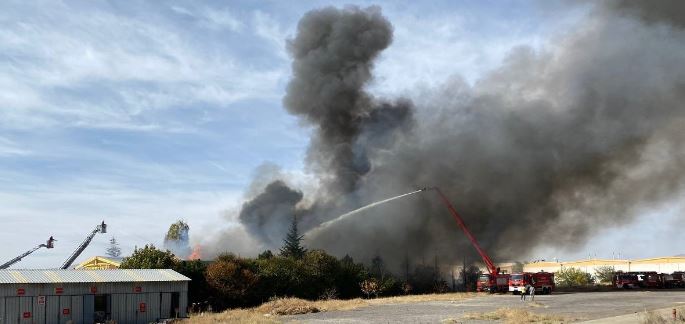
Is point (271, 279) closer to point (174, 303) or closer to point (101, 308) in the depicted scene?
point (174, 303)

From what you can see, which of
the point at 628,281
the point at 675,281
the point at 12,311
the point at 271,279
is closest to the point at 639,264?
the point at 675,281

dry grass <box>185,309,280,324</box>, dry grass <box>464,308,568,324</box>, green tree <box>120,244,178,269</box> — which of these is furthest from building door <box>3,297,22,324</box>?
dry grass <box>464,308,568,324</box>

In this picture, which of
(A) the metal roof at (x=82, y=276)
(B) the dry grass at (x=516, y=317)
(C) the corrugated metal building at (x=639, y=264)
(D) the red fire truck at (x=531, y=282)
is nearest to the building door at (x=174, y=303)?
(A) the metal roof at (x=82, y=276)

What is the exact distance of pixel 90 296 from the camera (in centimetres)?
3403

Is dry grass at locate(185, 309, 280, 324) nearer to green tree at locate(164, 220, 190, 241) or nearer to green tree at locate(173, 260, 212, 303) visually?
green tree at locate(173, 260, 212, 303)

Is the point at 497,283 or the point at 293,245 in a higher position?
the point at 293,245

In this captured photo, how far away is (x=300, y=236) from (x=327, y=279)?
33.0m

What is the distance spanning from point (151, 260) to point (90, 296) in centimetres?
1013

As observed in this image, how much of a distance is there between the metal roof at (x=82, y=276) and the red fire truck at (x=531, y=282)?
32844mm

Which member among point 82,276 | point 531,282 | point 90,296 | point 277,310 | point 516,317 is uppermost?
point 82,276

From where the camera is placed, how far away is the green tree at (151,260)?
43.7 metres

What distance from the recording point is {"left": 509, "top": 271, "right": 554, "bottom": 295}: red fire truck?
5681 centimetres

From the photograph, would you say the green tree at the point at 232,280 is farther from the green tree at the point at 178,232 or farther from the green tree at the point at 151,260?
the green tree at the point at 178,232

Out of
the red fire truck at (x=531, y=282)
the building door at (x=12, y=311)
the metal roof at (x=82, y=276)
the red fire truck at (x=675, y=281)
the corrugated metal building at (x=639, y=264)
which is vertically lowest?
the corrugated metal building at (x=639, y=264)
